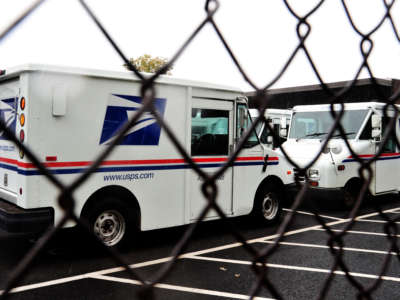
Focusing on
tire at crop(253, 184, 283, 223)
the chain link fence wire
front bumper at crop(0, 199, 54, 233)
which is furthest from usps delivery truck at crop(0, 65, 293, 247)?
the chain link fence wire

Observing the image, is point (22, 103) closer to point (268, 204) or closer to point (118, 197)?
point (118, 197)

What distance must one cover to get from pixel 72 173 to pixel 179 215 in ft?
6.06

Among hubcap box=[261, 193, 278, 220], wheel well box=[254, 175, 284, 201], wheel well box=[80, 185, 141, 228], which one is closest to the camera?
wheel well box=[80, 185, 141, 228]

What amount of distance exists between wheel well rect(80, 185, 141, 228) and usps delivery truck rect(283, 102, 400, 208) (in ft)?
13.7

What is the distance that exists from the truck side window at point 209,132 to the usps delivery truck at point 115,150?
2 centimetres

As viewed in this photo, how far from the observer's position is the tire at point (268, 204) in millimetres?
7102

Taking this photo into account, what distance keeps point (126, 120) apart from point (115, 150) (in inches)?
29.2

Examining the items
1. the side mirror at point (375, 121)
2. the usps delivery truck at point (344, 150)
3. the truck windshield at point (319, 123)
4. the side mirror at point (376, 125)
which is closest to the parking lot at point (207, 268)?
the usps delivery truck at point (344, 150)

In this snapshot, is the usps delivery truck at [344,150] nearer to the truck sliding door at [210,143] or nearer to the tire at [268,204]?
the tire at [268,204]

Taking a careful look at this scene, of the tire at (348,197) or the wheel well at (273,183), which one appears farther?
the tire at (348,197)

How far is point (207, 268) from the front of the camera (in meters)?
4.83

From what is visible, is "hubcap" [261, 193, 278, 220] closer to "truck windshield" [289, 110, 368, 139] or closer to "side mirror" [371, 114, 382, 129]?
"truck windshield" [289, 110, 368, 139]

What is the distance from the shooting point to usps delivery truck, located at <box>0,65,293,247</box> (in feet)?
15.9

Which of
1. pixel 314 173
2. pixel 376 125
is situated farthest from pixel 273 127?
pixel 376 125
